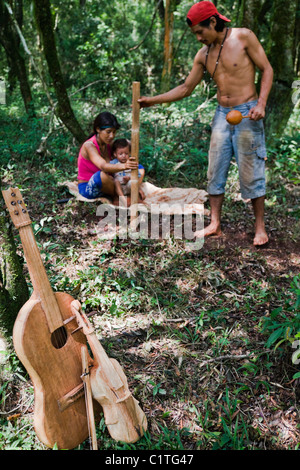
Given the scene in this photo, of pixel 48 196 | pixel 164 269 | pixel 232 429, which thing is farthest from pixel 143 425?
pixel 48 196

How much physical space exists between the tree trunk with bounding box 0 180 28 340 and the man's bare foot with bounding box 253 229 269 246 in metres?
2.29

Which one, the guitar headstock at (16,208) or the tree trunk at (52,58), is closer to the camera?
the guitar headstock at (16,208)

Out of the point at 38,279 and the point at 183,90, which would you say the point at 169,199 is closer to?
the point at 183,90

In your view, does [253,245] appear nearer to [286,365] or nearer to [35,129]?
[286,365]

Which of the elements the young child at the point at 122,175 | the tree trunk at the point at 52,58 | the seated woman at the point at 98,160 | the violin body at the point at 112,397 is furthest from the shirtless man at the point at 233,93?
the violin body at the point at 112,397

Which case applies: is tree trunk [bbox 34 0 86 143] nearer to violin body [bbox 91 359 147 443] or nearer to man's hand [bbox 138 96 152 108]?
man's hand [bbox 138 96 152 108]

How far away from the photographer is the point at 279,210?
4.31 metres

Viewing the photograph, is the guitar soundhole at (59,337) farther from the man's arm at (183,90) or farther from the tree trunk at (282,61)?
the tree trunk at (282,61)

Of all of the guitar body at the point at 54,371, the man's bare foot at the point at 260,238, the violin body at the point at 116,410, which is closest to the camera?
the guitar body at the point at 54,371

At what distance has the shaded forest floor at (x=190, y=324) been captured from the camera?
2.01 metres

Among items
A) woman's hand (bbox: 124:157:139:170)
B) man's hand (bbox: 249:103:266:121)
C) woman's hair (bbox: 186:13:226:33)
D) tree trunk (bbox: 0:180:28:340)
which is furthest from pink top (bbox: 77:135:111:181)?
tree trunk (bbox: 0:180:28:340)

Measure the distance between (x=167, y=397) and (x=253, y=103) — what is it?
2.61 meters

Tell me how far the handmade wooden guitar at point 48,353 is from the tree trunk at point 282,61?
4.66m
